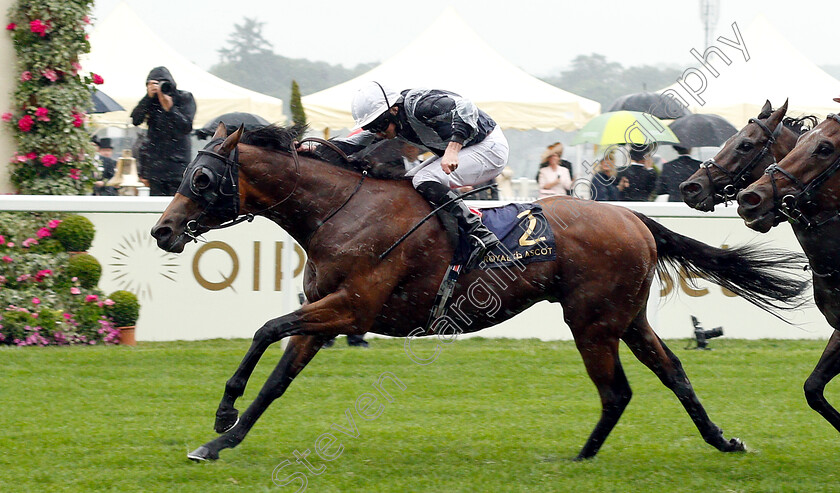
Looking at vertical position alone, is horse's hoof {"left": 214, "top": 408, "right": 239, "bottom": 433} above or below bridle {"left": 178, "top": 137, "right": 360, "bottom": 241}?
below

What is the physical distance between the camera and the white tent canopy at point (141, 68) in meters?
16.4

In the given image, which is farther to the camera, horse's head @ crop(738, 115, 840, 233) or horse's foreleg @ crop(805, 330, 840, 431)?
horse's foreleg @ crop(805, 330, 840, 431)

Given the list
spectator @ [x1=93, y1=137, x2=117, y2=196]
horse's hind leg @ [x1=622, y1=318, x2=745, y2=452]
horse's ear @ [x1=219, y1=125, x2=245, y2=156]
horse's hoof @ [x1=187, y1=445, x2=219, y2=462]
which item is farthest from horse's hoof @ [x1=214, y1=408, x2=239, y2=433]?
spectator @ [x1=93, y1=137, x2=117, y2=196]

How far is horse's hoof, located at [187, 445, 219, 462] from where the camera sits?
4.73m

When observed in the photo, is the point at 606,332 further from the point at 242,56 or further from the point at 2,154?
the point at 242,56

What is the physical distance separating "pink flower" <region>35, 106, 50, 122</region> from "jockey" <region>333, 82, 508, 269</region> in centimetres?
446

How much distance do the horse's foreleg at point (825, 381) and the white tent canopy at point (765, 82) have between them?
10995mm

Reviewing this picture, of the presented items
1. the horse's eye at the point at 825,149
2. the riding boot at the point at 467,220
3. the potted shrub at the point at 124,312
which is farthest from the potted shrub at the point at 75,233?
the horse's eye at the point at 825,149

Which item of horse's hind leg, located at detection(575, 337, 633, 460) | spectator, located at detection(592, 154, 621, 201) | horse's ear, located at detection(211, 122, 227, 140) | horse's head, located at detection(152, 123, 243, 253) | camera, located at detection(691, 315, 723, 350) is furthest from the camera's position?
spectator, located at detection(592, 154, 621, 201)

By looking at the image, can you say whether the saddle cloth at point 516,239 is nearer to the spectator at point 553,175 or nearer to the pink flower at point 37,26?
the spectator at point 553,175

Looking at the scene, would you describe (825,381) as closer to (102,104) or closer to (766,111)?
(766,111)

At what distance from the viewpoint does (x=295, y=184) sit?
193 inches

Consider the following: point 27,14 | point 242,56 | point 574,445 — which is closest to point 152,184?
point 27,14

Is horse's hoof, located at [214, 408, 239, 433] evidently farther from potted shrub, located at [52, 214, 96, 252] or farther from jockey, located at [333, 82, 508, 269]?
potted shrub, located at [52, 214, 96, 252]
